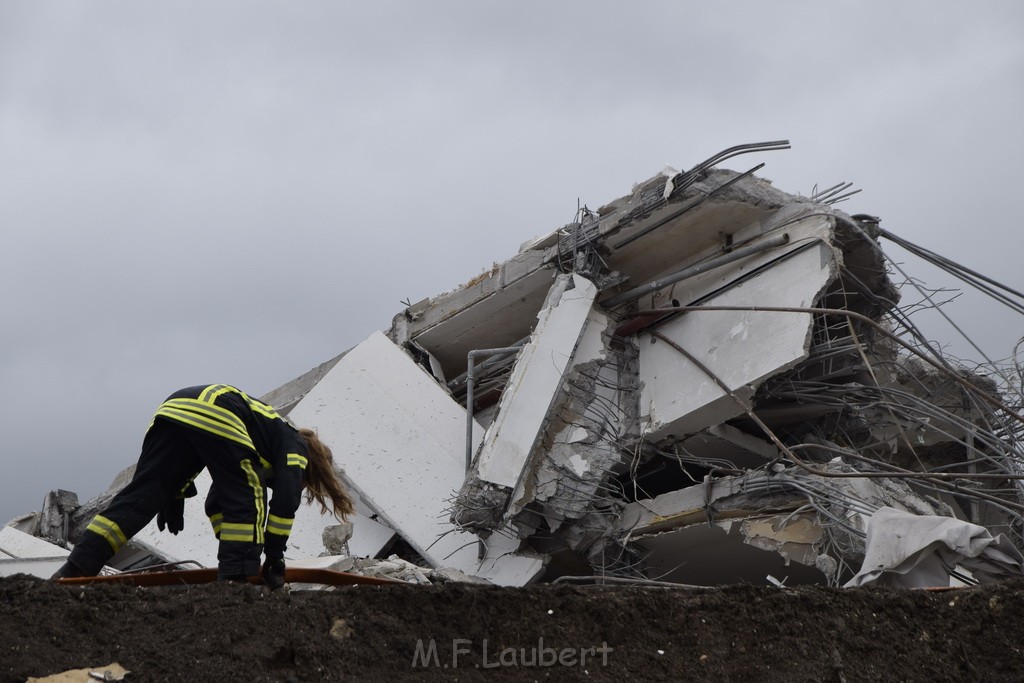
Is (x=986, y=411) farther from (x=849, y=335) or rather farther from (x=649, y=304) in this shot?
(x=649, y=304)

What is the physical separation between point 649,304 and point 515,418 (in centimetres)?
150

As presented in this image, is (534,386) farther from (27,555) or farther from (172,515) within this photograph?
(27,555)

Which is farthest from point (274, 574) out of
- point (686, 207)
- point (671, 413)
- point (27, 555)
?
point (686, 207)

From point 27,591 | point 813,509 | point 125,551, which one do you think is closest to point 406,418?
point 125,551

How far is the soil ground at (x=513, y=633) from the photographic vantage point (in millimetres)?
3301

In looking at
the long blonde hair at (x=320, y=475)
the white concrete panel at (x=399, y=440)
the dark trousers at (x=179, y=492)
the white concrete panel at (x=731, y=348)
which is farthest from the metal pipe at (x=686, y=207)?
the dark trousers at (x=179, y=492)

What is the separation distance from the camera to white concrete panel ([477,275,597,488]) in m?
7.15

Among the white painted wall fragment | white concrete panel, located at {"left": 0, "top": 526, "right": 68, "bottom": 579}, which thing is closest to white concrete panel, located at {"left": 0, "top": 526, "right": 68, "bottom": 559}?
white concrete panel, located at {"left": 0, "top": 526, "right": 68, "bottom": 579}

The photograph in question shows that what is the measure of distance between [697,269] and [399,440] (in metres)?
2.60

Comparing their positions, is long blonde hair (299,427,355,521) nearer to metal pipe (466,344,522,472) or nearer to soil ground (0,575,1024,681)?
soil ground (0,575,1024,681)

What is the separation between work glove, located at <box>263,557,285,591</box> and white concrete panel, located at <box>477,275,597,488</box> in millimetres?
2829

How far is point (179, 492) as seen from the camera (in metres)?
4.90

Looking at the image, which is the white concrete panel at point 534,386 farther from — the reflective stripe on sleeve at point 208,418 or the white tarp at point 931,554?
the reflective stripe on sleeve at point 208,418

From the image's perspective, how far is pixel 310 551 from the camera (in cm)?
793
